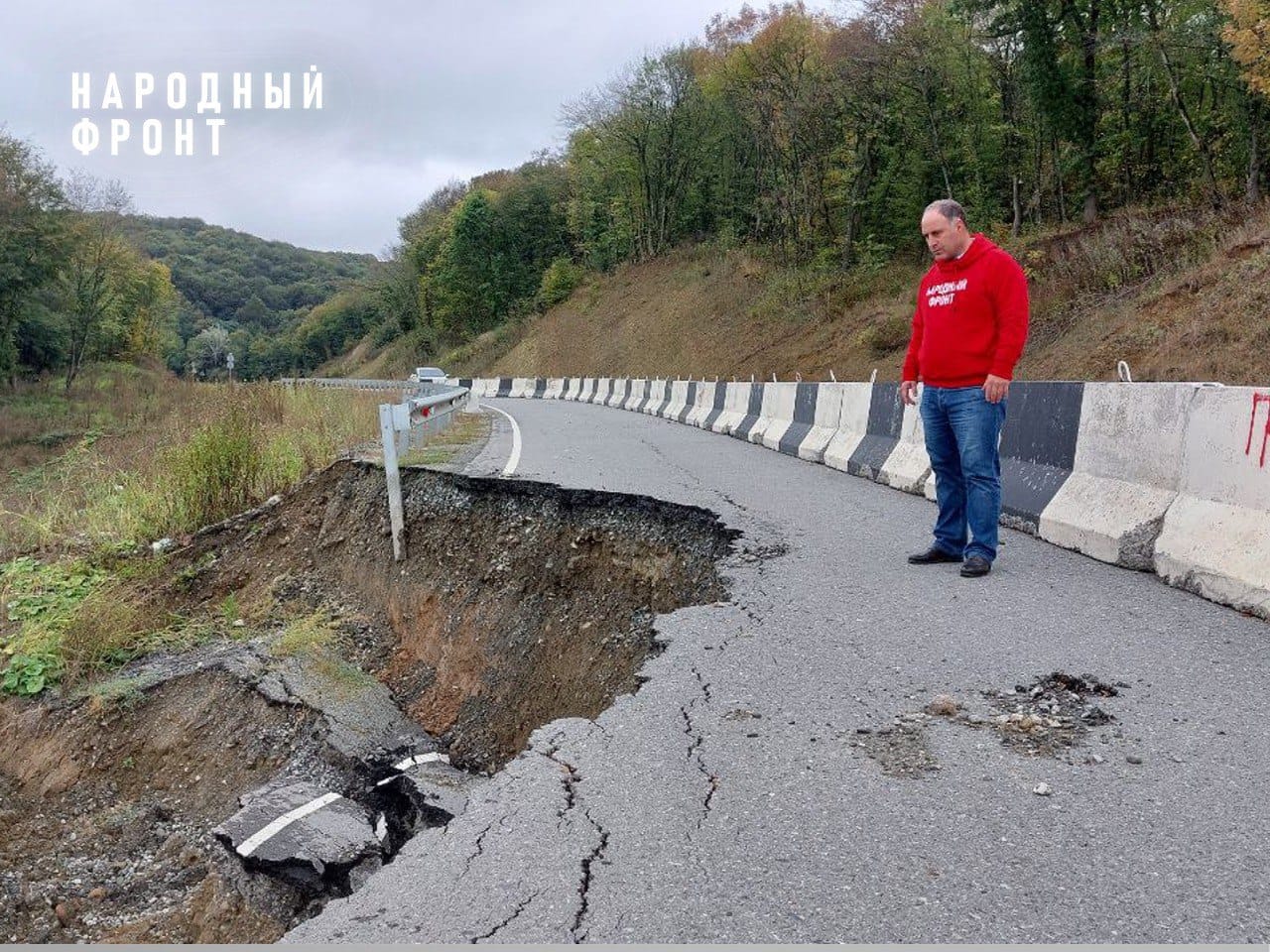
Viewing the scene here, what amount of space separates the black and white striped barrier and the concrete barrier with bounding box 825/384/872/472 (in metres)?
1.15

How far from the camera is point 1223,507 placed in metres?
5.01

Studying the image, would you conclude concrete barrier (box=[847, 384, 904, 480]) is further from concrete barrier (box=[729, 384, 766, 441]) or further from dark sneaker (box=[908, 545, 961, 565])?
concrete barrier (box=[729, 384, 766, 441])

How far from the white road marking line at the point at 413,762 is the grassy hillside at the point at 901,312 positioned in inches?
466

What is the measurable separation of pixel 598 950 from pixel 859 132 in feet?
119

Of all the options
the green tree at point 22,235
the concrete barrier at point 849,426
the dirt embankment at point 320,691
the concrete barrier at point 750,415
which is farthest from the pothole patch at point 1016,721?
the green tree at point 22,235

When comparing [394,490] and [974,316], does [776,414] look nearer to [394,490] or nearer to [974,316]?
[394,490]

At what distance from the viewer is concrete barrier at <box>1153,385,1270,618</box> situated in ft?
15.4

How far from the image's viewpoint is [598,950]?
7.03 ft

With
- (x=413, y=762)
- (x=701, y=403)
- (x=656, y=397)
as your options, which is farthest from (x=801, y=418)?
(x=656, y=397)

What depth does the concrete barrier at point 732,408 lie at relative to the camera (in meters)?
15.9

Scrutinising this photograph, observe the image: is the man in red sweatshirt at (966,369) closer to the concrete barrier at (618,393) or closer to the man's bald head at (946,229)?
the man's bald head at (946,229)

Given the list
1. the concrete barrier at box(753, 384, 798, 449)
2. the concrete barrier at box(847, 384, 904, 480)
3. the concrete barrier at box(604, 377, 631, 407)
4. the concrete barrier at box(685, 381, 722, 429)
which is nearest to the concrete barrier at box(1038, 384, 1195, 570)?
the concrete barrier at box(847, 384, 904, 480)

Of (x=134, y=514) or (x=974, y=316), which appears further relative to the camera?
(x=134, y=514)

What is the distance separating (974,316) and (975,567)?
141 centimetres
